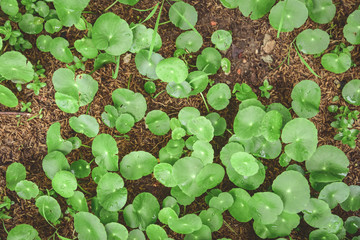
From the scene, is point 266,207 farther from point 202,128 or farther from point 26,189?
point 26,189

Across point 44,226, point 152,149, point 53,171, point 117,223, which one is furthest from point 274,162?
point 44,226

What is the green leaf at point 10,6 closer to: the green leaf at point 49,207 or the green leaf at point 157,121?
the green leaf at point 157,121

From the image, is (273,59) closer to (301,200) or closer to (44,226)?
(301,200)

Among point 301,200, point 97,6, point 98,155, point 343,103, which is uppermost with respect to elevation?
point 97,6

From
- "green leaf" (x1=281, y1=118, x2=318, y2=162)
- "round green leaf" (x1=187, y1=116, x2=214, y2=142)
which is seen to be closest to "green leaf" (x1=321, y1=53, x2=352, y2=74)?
"green leaf" (x1=281, y1=118, x2=318, y2=162)

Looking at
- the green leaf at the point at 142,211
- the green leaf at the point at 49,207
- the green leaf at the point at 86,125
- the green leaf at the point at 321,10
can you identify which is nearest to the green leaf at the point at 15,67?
the green leaf at the point at 86,125
